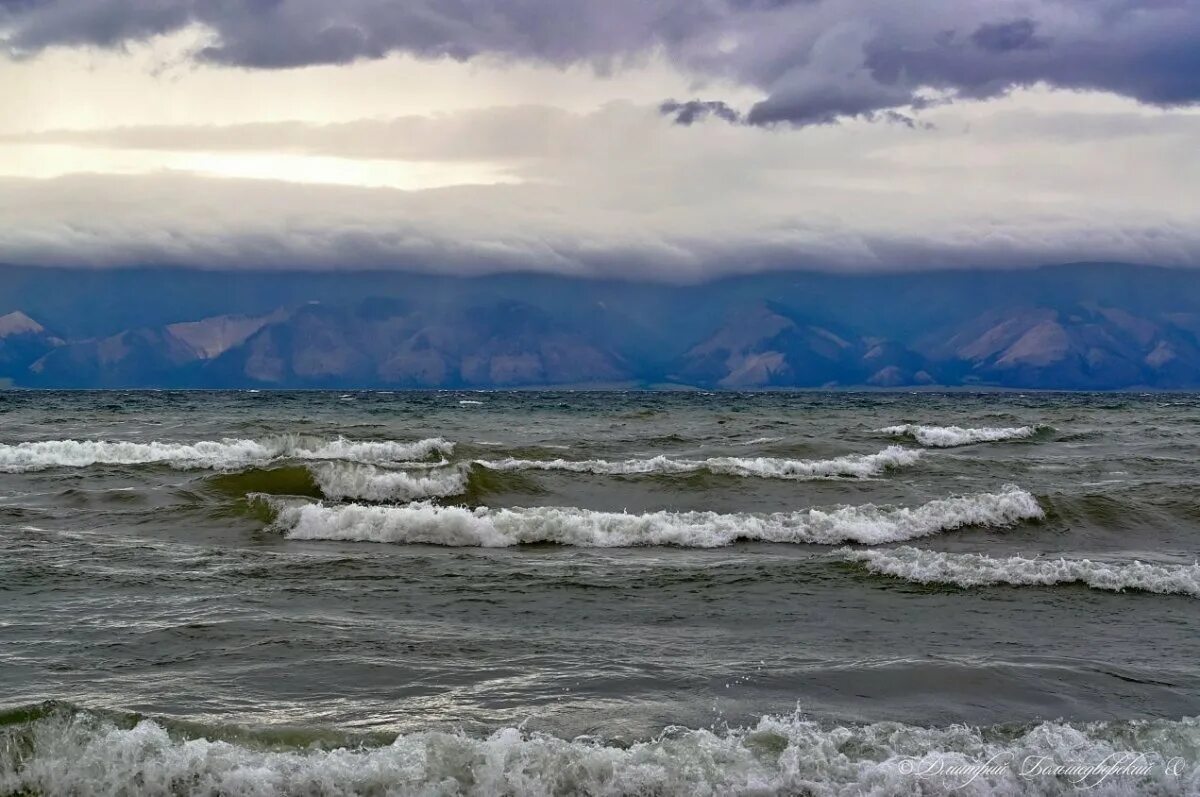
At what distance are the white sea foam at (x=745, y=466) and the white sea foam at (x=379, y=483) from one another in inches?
83.7

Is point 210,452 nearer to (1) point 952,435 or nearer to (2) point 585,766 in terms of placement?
(2) point 585,766

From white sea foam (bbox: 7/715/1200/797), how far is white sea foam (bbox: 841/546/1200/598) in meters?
6.42

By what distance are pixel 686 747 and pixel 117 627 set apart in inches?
271

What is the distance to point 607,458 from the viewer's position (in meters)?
33.3

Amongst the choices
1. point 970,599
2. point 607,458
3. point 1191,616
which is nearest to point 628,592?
point 970,599

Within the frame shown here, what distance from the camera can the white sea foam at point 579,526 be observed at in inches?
724

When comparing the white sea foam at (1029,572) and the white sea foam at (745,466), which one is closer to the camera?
the white sea foam at (1029,572)

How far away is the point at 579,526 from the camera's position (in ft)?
61.3

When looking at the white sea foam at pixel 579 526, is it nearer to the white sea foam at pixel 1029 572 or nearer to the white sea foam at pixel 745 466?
the white sea foam at pixel 1029 572

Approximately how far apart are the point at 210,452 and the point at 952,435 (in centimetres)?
2814

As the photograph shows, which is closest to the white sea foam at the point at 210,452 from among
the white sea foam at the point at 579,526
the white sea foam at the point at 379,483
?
the white sea foam at the point at 379,483

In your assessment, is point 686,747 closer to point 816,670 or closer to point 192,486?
point 816,670

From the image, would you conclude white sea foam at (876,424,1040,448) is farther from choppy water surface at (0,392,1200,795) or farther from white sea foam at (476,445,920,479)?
choppy water surface at (0,392,1200,795)

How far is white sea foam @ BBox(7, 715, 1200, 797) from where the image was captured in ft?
25.9
